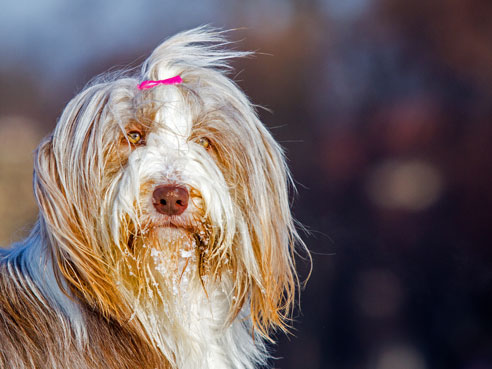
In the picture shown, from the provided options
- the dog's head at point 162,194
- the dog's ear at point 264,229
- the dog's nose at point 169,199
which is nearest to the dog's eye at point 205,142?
the dog's head at point 162,194

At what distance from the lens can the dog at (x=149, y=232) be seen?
5.95 ft

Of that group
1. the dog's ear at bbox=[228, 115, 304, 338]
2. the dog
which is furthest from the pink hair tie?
the dog's ear at bbox=[228, 115, 304, 338]

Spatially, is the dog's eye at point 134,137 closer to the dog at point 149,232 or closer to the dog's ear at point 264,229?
the dog at point 149,232

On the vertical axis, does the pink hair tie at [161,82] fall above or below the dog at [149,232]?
above

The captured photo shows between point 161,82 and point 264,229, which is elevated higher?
point 161,82

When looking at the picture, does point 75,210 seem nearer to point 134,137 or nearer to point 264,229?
point 134,137

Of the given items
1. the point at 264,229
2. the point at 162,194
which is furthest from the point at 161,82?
the point at 264,229

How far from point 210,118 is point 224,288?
19.9 inches

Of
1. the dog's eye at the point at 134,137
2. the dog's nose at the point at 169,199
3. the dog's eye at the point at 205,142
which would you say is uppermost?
the dog's eye at the point at 134,137

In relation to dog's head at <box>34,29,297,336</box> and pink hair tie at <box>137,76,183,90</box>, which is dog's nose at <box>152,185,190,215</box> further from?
pink hair tie at <box>137,76,183,90</box>

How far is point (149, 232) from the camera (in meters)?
1.80

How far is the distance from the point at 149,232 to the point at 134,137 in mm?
286

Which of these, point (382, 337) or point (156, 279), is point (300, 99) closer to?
A: point (382, 337)

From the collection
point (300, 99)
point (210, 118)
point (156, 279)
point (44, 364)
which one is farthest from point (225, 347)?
point (300, 99)
